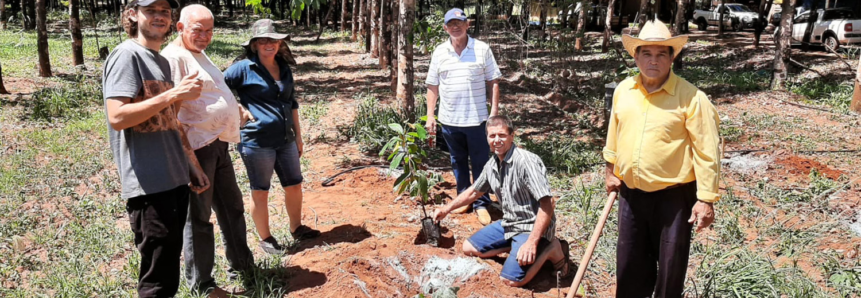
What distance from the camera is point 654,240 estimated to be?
3.24 metres

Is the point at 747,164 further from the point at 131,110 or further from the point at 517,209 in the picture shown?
the point at 131,110

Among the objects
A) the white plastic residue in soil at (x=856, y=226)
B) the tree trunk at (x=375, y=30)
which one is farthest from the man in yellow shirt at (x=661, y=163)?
the tree trunk at (x=375, y=30)

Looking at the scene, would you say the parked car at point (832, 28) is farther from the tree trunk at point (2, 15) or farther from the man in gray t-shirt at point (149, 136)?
the tree trunk at point (2, 15)

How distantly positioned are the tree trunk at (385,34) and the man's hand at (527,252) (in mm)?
9807

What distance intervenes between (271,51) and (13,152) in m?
5.11

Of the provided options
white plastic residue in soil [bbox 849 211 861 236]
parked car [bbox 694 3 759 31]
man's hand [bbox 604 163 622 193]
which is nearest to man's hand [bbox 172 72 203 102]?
man's hand [bbox 604 163 622 193]

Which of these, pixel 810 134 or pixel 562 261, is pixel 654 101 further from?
pixel 810 134

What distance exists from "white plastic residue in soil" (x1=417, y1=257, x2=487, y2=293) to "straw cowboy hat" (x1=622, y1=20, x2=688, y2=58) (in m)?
1.73

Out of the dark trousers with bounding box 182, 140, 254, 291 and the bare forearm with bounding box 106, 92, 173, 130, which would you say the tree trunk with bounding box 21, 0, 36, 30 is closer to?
the dark trousers with bounding box 182, 140, 254, 291

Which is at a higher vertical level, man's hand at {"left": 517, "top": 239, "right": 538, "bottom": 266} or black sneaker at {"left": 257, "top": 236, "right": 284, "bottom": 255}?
man's hand at {"left": 517, "top": 239, "right": 538, "bottom": 266}

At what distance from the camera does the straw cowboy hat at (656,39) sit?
2.94 metres

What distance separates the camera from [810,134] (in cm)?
830

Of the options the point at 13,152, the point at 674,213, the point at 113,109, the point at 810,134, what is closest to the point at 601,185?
the point at 674,213

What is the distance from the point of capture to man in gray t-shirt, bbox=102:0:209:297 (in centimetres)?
276
